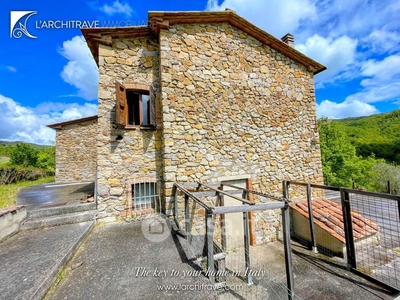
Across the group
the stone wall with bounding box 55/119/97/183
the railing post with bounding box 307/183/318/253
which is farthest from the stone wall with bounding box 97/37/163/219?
the stone wall with bounding box 55/119/97/183

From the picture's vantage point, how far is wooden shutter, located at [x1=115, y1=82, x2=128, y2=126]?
4402mm

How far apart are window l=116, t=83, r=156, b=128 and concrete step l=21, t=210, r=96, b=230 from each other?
7.85ft

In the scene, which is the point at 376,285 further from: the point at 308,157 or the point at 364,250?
the point at 308,157

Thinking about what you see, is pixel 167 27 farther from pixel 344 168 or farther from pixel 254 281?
pixel 344 168

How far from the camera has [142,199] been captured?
4984mm

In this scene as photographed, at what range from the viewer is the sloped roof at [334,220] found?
454cm

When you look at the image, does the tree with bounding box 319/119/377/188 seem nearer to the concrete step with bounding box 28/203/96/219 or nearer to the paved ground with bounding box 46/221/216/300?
the paved ground with bounding box 46/221/216/300

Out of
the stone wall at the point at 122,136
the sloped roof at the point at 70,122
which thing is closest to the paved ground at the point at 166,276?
the stone wall at the point at 122,136

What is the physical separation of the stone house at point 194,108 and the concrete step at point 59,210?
1.16 feet

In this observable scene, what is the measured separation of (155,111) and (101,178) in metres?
2.30

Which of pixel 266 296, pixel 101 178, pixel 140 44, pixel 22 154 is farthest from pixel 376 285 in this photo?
pixel 22 154

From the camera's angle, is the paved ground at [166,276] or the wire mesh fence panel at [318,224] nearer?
the paved ground at [166,276]

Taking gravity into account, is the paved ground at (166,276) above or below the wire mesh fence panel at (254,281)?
above

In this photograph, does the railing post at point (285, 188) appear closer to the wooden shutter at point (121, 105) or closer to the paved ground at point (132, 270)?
the paved ground at point (132, 270)
